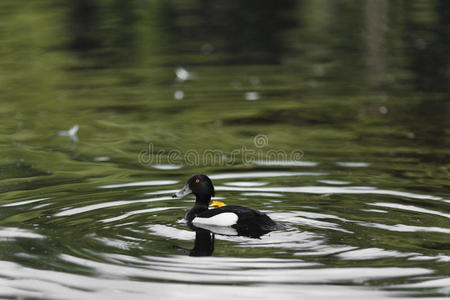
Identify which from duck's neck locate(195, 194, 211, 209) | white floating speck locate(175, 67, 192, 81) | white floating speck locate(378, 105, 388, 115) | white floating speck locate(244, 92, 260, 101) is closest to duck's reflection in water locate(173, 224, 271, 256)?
duck's neck locate(195, 194, 211, 209)

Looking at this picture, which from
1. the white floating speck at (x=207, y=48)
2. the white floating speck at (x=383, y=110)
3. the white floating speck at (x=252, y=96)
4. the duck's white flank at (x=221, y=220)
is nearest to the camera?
the duck's white flank at (x=221, y=220)

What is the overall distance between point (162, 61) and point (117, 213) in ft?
37.0

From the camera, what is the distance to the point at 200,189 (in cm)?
905

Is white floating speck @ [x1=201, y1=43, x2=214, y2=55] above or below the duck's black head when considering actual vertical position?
above

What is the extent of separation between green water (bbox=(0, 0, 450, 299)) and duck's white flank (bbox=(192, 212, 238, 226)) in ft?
0.67

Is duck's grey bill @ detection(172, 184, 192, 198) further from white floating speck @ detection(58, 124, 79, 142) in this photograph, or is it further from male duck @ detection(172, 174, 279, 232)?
white floating speck @ detection(58, 124, 79, 142)

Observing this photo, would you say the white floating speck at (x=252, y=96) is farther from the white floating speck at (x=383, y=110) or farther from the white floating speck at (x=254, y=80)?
the white floating speck at (x=383, y=110)

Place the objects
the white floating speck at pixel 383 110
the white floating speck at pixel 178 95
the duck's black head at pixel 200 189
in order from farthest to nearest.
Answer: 1. the white floating speck at pixel 178 95
2. the white floating speck at pixel 383 110
3. the duck's black head at pixel 200 189

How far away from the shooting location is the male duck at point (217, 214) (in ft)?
26.0

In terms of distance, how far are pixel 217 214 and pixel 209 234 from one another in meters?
0.28

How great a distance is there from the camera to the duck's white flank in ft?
26.7

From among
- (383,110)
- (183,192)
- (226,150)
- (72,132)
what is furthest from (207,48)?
(183,192)

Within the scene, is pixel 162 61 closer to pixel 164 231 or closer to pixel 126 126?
pixel 126 126

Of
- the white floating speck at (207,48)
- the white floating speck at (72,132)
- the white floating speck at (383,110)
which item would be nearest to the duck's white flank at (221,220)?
the white floating speck at (72,132)
